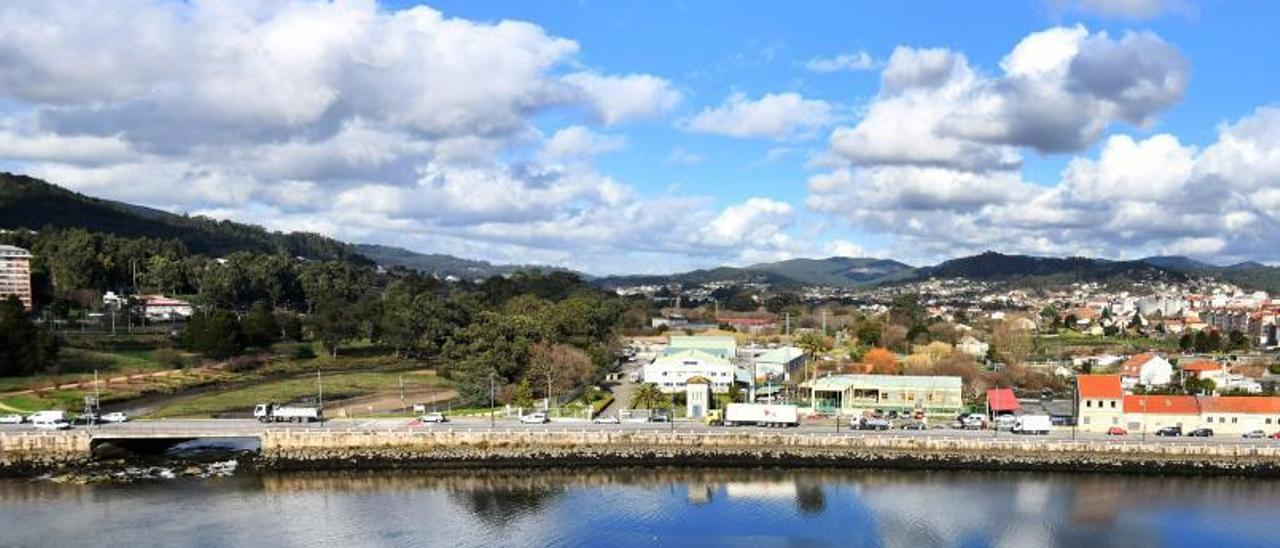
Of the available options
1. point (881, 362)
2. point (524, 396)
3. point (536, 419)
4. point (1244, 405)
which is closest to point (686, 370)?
point (881, 362)

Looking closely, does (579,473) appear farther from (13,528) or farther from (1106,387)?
(1106,387)

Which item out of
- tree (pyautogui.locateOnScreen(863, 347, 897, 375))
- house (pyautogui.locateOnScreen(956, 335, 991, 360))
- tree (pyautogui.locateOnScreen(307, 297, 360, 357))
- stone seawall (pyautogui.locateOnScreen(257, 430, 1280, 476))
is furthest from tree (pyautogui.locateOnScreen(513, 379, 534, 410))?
house (pyautogui.locateOnScreen(956, 335, 991, 360))

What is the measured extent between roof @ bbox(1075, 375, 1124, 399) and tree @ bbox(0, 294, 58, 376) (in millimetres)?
61917

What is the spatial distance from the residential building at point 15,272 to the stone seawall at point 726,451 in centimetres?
6566

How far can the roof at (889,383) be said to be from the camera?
55406mm

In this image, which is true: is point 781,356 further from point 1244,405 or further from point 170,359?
point 170,359

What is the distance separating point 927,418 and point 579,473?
67.1 ft

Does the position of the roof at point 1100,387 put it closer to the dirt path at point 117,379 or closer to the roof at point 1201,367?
the roof at point 1201,367

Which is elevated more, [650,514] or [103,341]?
[103,341]

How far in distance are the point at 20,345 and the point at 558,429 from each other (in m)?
40.0

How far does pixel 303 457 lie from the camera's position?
4150 centimetres

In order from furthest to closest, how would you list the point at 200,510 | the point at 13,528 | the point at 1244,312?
the point at 1244,312 → the point at 200,510 → the point at 13,528

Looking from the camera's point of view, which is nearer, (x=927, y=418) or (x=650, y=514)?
(x=650, y=514)

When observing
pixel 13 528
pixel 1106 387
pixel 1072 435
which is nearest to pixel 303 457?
pixel 13 528
